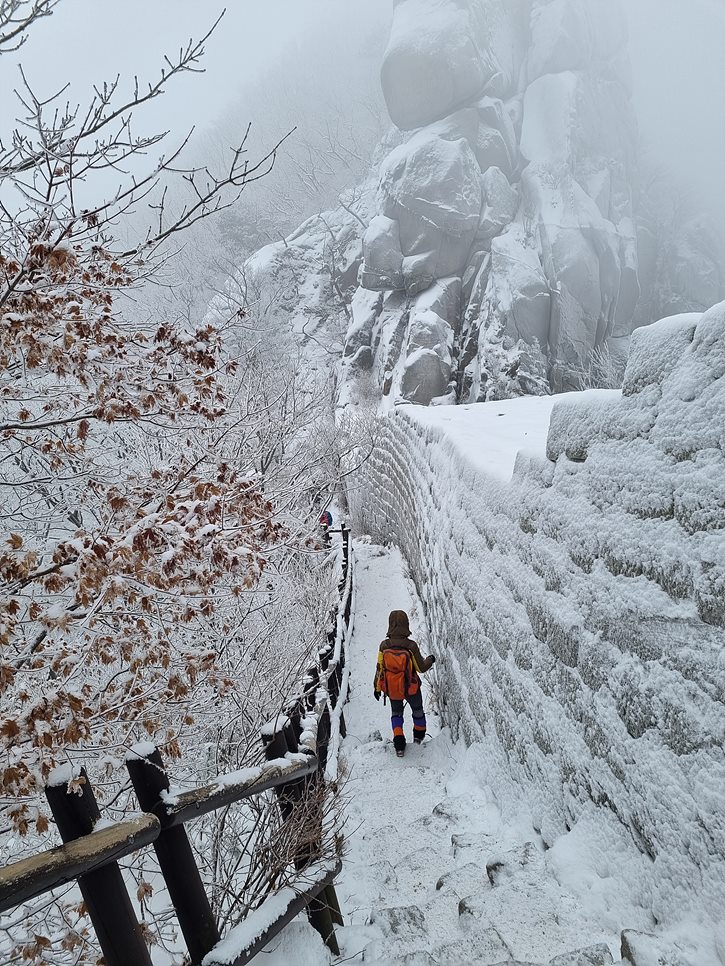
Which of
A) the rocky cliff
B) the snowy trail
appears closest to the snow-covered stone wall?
the snowy trail

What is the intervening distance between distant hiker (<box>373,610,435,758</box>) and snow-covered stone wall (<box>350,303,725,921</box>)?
148cm

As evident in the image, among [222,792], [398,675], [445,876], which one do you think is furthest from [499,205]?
[222,792]

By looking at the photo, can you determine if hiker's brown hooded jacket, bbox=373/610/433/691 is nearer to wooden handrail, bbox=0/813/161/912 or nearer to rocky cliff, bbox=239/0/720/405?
wooden handrail, bbox=0/813/161/912

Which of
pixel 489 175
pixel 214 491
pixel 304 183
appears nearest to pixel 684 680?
pixel 214 491

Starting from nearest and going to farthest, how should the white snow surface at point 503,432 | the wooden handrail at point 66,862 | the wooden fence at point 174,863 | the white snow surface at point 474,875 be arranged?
1. the wooden handrail at point 66,862
2. the wooden fence at point 174,863
3. the white snow surface at point 474,875
4. the white snow surface at point 503,432

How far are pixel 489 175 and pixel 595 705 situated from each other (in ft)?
112

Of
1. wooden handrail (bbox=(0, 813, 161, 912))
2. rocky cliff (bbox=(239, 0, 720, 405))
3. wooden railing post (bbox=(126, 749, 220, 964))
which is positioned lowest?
wooden railing post (bbox=(126, 749, 220, 964))

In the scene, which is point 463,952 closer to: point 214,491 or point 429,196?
point 214,491

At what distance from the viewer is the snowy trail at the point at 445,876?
209 cm

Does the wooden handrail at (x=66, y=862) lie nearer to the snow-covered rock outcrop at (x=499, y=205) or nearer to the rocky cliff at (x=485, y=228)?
the rocky cliff at (x=485, y=228)

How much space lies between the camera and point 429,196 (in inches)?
1156

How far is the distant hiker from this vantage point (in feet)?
15.9

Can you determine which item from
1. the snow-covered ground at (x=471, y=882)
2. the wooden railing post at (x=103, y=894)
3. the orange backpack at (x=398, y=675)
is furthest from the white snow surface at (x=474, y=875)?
the wooden railing post at (x=103, y=894)

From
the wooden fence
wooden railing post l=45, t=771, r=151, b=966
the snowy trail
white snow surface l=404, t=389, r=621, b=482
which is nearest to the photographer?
the wooden fence
